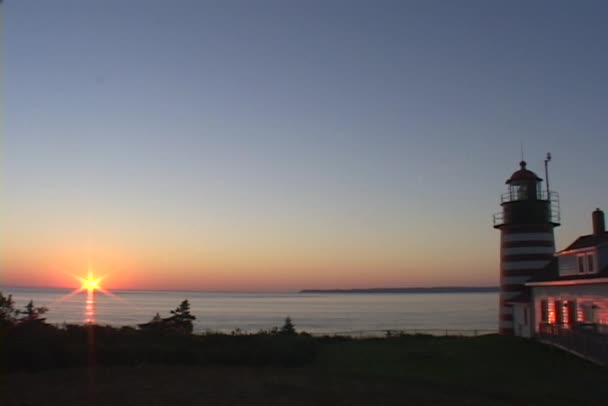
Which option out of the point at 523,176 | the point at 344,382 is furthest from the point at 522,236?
the point at 344,382

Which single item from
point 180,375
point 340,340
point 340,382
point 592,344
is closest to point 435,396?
point 340,382

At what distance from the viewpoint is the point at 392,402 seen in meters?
17.2

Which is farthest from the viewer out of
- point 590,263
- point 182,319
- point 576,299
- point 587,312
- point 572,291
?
point 182,319

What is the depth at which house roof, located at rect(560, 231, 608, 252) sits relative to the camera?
2892 centimetres

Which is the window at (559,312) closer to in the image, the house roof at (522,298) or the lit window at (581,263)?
the lit window at (581,263)

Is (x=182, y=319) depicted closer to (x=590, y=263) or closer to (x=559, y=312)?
(x=559, y=312)

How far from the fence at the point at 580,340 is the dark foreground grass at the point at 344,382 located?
0.49 metres

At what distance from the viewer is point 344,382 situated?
20.2 m

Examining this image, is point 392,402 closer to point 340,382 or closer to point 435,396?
point 435,396

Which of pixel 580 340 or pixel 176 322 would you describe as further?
A: pixel 176 322

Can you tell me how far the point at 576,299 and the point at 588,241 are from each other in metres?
2.98

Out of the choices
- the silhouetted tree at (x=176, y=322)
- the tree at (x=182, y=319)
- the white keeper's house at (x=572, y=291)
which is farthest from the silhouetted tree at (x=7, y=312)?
the white keeper's house at (x=572, y=291)

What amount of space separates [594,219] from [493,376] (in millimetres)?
15289

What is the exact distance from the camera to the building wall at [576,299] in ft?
89.4
